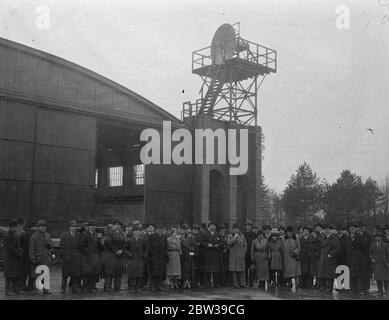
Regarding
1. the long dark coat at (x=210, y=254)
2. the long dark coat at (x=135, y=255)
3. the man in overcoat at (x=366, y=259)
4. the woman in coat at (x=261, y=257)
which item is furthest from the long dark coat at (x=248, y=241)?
the long dark coat at (x=135, y=255)

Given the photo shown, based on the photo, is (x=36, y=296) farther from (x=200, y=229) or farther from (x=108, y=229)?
(x=200, y=229)

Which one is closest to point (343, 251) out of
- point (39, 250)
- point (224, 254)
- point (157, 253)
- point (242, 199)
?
point (224, 254)

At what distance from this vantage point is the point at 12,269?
12.4m

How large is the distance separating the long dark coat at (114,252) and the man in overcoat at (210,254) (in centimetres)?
247

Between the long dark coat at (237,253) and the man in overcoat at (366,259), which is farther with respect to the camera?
the long dark coat at (237,253)

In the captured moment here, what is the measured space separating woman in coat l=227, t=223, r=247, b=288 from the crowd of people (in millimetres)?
29

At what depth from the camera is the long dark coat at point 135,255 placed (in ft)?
44.5

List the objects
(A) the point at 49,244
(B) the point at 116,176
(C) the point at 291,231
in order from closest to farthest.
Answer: (A) the point at 49,244
(C) the point at 291,231
(B) the point at 116,176

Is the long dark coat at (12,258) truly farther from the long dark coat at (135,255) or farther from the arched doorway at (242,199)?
the arched doorway at (242,199)

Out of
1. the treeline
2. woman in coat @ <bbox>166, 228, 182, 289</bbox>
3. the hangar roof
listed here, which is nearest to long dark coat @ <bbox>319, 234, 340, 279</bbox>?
woman in coat @ <bbox>166, 228, 182, 289</bbox>

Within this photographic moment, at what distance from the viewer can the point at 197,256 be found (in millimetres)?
14922

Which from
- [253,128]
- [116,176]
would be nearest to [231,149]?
[253,128]

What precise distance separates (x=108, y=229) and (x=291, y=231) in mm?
5605
